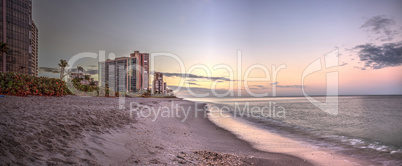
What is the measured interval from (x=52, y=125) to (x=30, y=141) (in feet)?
4.30

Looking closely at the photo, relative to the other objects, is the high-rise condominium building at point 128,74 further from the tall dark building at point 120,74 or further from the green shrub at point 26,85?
the green shrub at point 26,85

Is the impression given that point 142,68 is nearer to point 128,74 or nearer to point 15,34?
point 128,74

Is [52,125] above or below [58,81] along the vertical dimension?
below

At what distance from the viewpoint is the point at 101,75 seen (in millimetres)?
175750

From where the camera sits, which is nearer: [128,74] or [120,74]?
[128,74]

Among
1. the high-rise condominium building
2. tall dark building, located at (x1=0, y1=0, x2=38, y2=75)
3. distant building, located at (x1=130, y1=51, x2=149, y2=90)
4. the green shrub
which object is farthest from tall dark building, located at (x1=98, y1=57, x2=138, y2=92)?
the green shrub

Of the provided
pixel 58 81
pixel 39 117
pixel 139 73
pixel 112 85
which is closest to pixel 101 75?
pixel 112 85

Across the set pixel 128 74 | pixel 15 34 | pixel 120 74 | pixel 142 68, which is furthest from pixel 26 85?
pixel 120 74

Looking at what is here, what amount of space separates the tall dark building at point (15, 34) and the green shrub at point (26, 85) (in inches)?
2523

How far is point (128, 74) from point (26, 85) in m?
151

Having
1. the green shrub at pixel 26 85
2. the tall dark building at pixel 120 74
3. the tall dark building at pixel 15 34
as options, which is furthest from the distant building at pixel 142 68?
the green shrub at pixel 26 85

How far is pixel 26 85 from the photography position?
16953mm

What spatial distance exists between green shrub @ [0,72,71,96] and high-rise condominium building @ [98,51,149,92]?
138067mm

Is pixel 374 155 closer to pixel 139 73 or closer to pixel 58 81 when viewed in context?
pixel 58 81
